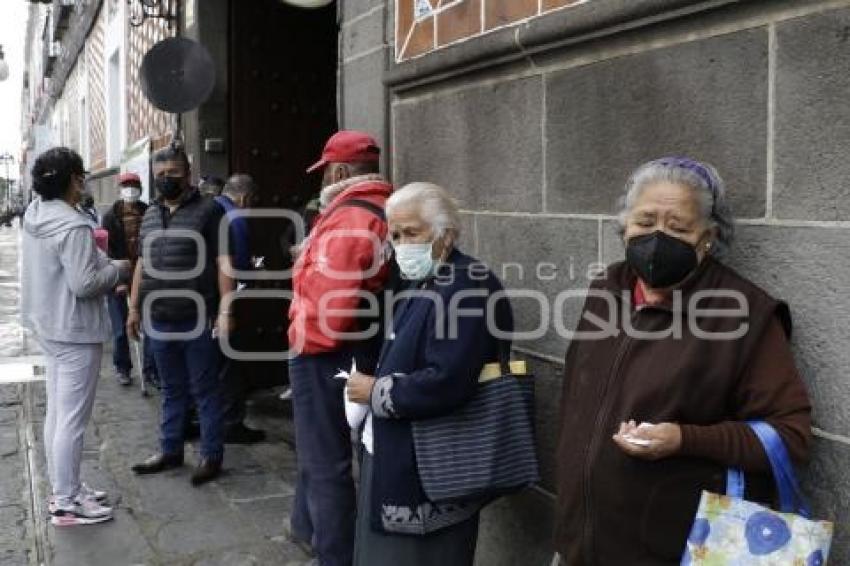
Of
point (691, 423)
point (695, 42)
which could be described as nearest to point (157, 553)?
point (691, 423)

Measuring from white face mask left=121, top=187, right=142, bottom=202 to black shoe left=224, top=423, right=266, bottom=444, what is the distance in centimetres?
261

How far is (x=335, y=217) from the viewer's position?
3.33 m

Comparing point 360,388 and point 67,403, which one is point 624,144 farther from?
point 67,403

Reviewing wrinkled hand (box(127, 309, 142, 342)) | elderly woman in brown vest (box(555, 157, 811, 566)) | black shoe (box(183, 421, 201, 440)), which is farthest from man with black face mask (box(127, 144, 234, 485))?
elderly woman in brown vest (box(555, 157, 811, 566))

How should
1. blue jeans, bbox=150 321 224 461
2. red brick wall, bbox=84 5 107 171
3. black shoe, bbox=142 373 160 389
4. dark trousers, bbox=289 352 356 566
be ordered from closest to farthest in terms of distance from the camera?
dark trousers, bbox=289 352 356 566 → blue jeans, bbox=150 321 224 461 → black shoe, bbox=142 373 160 389 → red brick wall, bbox=84 5 107 171

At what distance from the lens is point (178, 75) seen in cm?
636

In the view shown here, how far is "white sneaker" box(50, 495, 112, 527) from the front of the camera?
4.30 meters

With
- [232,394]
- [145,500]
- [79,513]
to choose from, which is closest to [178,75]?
[232,394]

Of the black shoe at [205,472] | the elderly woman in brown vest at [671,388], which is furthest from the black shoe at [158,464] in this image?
the elderly woman in brown vest at [671,388]

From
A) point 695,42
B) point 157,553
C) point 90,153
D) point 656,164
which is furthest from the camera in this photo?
point 90,153

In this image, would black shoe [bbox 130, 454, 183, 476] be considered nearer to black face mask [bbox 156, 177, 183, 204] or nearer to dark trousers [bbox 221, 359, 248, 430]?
dark trousers [bbox 221, 359, 248, 430]

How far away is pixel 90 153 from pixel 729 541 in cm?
1737

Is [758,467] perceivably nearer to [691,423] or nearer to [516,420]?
[691,423]

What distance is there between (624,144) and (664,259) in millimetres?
754
